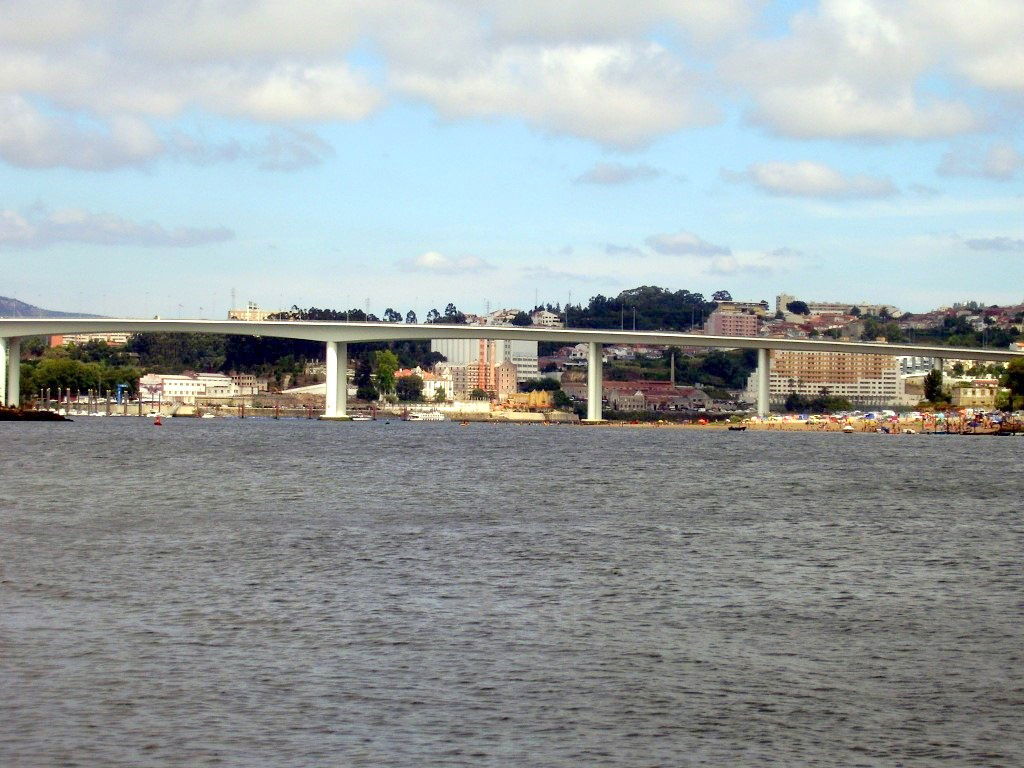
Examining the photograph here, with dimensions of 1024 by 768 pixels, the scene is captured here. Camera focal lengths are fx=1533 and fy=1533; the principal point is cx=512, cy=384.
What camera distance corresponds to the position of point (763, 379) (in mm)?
154125

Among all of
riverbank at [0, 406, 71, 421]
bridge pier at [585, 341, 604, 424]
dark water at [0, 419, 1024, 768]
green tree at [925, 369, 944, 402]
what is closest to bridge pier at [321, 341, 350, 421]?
bridge pier at [585, 341, 604, 424]

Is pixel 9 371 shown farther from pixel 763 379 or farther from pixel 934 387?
pixel 934 387

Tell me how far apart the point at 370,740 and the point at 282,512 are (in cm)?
2762

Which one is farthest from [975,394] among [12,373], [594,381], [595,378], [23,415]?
[12,373]

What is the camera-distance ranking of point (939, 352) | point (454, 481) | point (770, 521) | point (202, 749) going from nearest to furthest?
point (202, 749) → point (770, 521) → point (454, 481) → point (939, 352)

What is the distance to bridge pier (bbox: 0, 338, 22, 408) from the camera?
13912cm

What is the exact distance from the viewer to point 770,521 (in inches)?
1666

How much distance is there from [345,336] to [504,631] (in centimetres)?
12044

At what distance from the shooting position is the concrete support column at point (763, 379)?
503 ft

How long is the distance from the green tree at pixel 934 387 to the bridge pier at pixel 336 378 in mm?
72952

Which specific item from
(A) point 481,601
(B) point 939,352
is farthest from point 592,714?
(B) point 939,352

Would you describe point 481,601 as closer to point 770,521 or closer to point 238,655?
point 238,655

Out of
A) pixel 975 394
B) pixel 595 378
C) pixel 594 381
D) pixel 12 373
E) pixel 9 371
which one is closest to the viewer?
pixel 9 371

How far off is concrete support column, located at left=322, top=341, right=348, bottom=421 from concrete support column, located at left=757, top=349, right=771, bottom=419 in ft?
136
